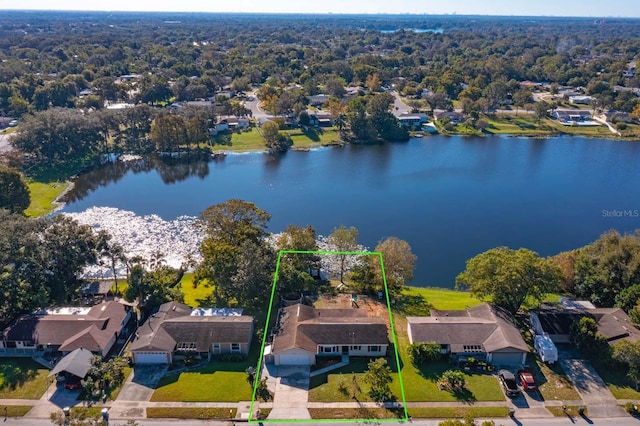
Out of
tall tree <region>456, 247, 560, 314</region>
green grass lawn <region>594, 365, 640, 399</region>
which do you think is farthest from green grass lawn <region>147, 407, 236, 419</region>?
green grass lawn <region>594, 365, 640, 399</region>

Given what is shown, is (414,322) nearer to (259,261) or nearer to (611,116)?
(259,261)

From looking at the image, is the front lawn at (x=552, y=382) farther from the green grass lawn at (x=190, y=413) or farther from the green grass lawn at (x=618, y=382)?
the green grass lawn at (x=190, y=413)

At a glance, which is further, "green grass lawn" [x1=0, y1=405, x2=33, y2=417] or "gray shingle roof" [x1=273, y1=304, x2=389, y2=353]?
"gray shingle roof" [x1=273, y1=304, x2=389, y2=353]

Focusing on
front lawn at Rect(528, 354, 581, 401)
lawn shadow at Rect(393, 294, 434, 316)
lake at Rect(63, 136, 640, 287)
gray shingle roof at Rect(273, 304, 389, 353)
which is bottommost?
lake at Rect(63, 136, 640, 287)

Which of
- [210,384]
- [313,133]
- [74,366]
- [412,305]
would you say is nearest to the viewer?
[74,366]

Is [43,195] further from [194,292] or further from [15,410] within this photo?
[15,410]

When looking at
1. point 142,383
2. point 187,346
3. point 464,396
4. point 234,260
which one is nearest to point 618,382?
point 464,396

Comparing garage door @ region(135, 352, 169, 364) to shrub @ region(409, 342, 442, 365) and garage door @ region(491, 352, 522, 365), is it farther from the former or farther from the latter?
garage door @ region(491, 352, 522, 365)
